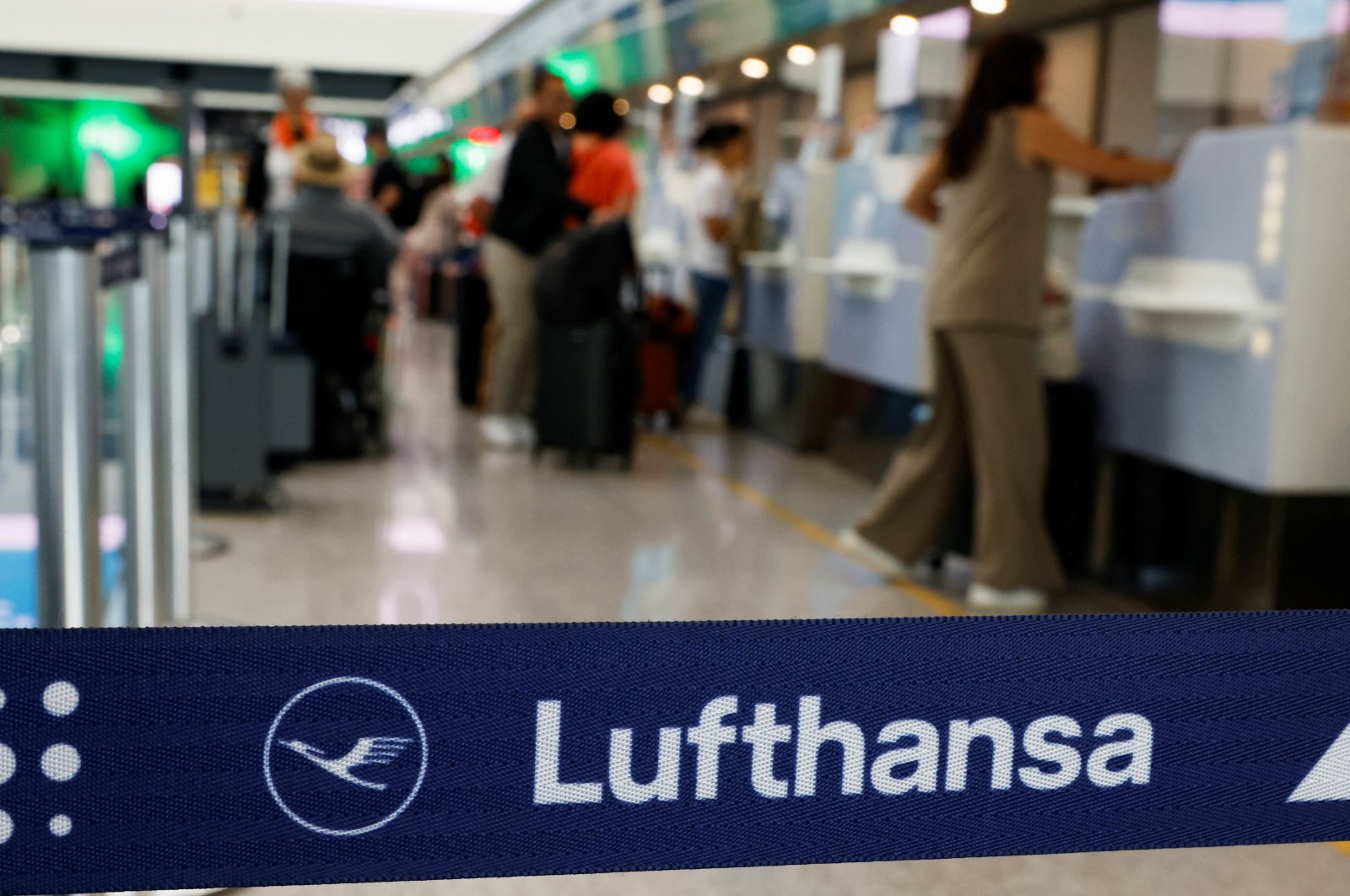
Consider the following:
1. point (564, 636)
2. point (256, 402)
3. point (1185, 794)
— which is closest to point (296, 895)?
point (564, 636)

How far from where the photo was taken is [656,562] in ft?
18.1

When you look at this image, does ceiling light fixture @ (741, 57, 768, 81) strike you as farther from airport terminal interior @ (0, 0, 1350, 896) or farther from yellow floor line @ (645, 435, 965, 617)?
yellow floor line @ (645, 435, 965, 617)

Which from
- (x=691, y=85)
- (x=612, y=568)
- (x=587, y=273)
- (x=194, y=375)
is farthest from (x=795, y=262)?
(x=691, y=85)

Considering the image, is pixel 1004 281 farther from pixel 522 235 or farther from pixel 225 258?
pixel 225 258

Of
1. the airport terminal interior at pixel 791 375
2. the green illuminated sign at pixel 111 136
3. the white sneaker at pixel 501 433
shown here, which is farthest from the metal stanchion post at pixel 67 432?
the green illuminated sign at pixel 111 136

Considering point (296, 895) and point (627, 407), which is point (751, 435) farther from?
point (296, 895)

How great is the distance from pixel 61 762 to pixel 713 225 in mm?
8359

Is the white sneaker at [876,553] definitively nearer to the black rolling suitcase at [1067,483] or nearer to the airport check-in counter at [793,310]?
the black rolling suitcase at [1067,483]

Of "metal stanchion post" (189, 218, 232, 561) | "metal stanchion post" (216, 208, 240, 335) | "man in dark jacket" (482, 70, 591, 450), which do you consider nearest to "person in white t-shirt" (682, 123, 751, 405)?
"man in dark jacket" (482, 70, 591, 450)

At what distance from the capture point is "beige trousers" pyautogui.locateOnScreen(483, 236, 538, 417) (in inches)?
320

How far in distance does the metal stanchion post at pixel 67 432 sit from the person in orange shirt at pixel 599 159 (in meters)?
5.48

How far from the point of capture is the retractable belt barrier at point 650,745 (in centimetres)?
160

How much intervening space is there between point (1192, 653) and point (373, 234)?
6.27 m

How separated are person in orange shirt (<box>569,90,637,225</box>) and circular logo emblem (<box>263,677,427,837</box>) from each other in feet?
21.7
